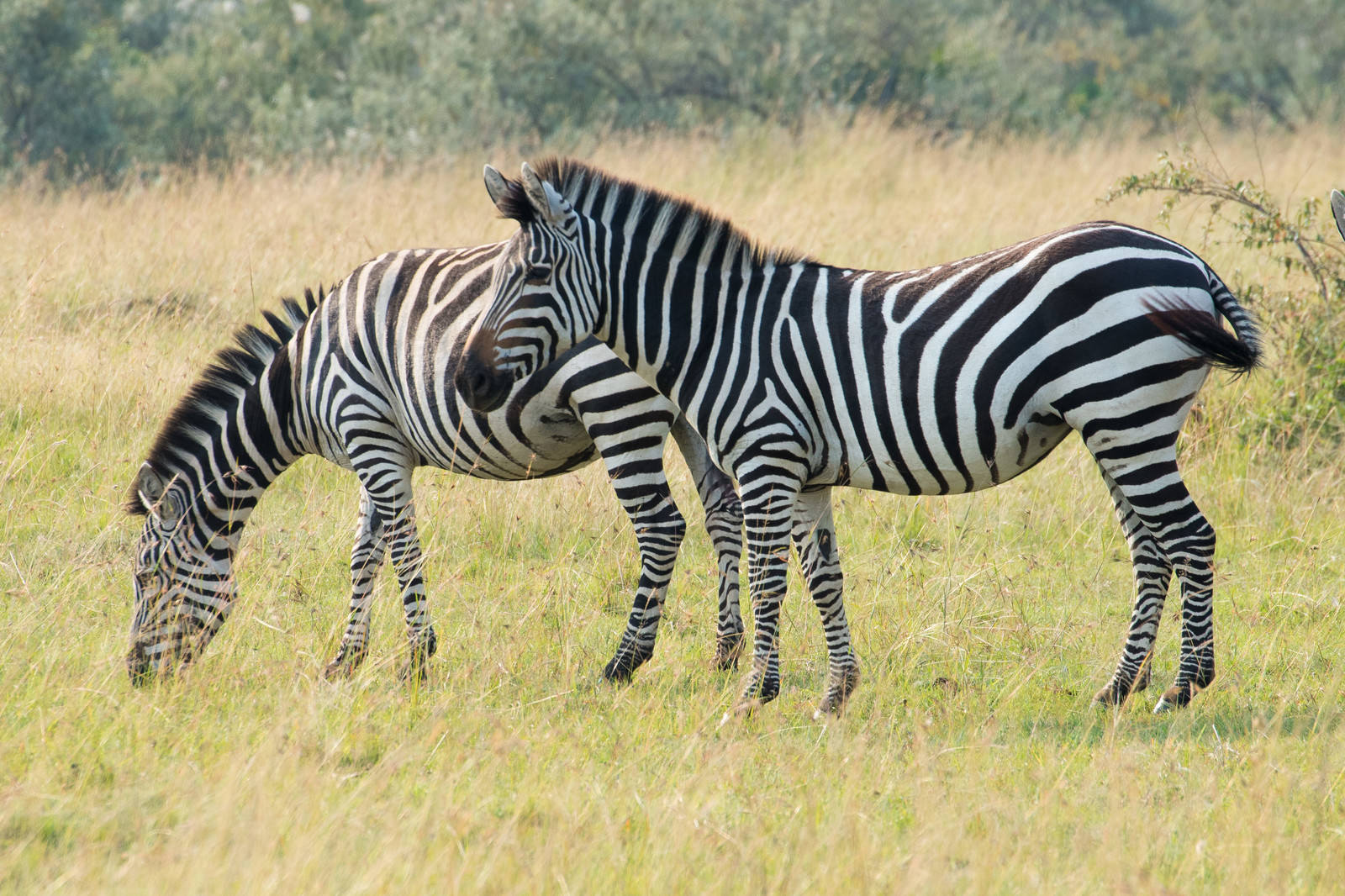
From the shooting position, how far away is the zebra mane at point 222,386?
564cm

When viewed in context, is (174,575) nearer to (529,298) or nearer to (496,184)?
(529,298)

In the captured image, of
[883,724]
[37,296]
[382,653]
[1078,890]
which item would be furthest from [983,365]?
[37,296]

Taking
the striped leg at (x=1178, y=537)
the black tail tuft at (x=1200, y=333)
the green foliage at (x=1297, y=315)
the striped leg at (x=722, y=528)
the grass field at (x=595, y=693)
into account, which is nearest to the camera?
the grass field at (x=595, y=693)

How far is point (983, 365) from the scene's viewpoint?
4707 millimetres

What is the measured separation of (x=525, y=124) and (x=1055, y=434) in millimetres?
13630

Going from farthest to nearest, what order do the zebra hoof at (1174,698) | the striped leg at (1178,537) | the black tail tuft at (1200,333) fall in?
the zebra hoof at (1174,698)
the striped leg at (1178,537)
the black tail tuft at (1200,333)

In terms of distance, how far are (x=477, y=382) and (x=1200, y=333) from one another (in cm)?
273

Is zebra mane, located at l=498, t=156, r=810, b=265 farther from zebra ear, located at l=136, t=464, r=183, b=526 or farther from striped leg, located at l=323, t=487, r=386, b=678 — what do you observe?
zebra ear, located at l=136, t=464, r=183, b=526

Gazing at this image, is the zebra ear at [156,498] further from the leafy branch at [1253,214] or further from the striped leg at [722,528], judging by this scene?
the leafy branch at [1253,214]

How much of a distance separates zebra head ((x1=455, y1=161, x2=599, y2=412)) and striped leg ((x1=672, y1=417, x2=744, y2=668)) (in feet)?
3.42

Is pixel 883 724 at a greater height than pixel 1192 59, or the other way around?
pixel 1192 59

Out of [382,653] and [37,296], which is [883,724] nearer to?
[382,653]

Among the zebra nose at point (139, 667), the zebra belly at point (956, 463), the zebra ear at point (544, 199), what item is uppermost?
the zebra ear at point (544, 199)

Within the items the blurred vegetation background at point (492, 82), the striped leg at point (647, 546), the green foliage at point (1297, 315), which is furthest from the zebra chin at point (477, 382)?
the blurred vegetation background at point (492, 82)
